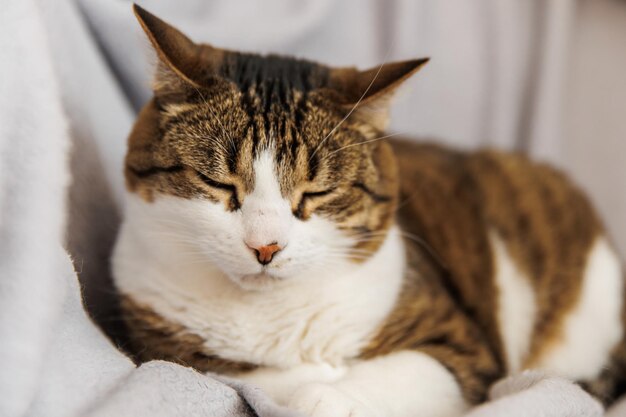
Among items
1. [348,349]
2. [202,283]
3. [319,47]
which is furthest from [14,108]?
[319,47]

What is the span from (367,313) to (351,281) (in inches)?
2.7

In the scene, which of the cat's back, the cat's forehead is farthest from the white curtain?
the cat's forehead

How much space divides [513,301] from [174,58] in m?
1.04

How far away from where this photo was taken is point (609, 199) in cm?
220

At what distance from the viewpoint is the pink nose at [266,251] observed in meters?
1.08

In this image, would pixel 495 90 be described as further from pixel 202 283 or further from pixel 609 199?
pixel 202 283

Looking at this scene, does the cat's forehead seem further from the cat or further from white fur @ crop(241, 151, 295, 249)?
white fur @ crop(241, 151, 295, 249)

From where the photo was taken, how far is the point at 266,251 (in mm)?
1082

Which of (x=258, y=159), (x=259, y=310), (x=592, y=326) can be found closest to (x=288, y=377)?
(x=259, y=310)

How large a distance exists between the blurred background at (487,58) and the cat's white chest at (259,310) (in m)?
0.62

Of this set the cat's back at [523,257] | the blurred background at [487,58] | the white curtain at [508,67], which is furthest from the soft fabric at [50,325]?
the white curtain at [508,67]

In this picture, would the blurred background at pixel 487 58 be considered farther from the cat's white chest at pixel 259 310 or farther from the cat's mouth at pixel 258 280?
the cat's mouth at pixel 258 280

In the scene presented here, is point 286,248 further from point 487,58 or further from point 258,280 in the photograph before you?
point 487,58

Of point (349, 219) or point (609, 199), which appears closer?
point (349, 219)
